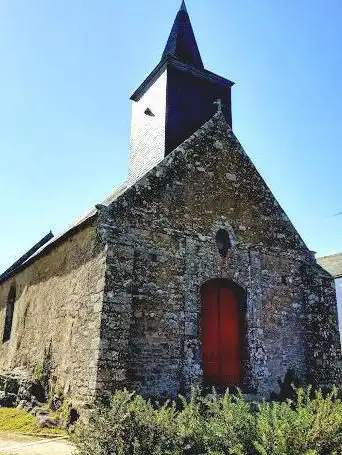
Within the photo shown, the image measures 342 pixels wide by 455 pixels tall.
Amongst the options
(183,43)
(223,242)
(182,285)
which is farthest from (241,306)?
(183,43)

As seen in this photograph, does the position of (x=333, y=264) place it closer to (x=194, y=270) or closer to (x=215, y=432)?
(x=194, y=270)

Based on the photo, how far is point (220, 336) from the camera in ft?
31.8

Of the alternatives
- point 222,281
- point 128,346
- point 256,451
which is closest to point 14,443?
point 128,346

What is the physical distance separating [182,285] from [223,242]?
1.77 meters

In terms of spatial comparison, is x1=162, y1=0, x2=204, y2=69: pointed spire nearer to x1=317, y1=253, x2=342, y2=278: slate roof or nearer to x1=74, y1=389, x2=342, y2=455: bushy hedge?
x1=74, y1=389, x2=342, y2=455: bushy hedge

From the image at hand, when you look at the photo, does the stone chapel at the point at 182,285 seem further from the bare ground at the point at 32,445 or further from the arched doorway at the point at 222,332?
the bare ground at the point at 32,445

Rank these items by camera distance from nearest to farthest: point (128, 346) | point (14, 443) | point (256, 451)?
1. point (256, 451)
2. point (14, 443)
3. point (128, 346)

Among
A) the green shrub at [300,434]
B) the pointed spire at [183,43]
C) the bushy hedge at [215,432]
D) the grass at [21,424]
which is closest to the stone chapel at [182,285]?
the grass at [21,424]

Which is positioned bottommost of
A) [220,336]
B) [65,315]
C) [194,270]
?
[220,336]

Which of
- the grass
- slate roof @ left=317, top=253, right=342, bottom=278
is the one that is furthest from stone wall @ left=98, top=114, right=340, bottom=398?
slate roof @ left=317, top=253, right=342, bottom=278

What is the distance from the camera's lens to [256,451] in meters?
4.56

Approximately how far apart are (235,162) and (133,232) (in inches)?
157

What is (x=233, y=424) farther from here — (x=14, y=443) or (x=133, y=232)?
(x=133, y=232)

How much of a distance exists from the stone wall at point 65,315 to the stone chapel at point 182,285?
5 cm
